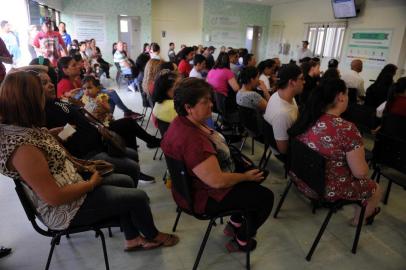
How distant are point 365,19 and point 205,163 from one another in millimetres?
8009

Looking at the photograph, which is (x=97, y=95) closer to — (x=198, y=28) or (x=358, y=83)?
(x=358, y=83)

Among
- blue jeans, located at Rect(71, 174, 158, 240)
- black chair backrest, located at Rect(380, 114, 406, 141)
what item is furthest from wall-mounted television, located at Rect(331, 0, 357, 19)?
blue jeans, located at Rect(71, 174, 158, 240)

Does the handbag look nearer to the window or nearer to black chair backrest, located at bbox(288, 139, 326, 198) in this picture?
black chair backrest, located at bbox(288, 139, 326, 198)

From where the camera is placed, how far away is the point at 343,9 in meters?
7.79

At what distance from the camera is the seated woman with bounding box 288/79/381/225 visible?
65.6 inches

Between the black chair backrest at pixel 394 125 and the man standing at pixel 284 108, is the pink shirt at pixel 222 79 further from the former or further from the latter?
the black chair backrest at pixel 394 125

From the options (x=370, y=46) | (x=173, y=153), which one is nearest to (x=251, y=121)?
(x=173, y=153)

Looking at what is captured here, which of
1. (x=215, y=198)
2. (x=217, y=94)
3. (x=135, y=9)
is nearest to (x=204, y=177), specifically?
(x=215, y=198)

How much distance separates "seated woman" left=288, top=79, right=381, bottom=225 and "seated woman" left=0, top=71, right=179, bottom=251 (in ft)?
3.60

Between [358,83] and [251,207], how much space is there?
11.8ft

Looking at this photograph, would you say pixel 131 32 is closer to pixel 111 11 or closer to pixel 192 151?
pixel 111 11

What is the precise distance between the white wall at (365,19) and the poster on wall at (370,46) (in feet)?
0.42

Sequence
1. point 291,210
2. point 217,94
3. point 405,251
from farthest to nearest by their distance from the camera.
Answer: point 217,94
point 291,210
point 405,251

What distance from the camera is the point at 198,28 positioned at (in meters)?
11.4
